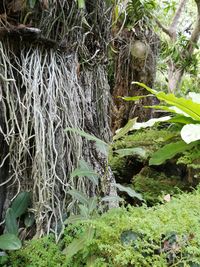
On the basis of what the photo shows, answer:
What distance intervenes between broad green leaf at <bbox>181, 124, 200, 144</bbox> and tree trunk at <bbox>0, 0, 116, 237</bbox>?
38 centimetres

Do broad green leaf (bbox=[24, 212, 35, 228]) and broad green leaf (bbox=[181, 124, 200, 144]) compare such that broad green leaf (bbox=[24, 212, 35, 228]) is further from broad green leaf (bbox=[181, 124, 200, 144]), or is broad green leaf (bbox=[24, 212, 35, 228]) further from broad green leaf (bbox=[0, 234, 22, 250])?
broad green leaf (bbox=[181, 124, 200, 144])

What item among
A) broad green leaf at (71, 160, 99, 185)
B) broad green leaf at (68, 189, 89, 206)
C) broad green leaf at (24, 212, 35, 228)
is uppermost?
broad green leaf at (71, 160, 99, 185)

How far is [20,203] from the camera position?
1118 millimetres

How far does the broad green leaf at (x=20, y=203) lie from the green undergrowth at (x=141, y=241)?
0.23 m

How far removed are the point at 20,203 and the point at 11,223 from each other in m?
0.07

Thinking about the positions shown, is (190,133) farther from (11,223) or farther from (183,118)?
(11,223)

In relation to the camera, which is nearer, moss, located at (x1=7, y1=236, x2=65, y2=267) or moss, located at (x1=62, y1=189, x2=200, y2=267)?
moss, located at (x1=62, y1=189, x2=200, y2=267)

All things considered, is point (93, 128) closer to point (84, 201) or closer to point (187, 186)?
point (84, 201)

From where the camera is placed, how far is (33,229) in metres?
1.15

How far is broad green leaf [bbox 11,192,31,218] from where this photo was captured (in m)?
1.12

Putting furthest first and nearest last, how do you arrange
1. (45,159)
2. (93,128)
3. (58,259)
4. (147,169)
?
1. (147,169)
2. (93,128)
3. (45,159)
4. (58,259)

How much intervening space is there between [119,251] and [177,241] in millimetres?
123

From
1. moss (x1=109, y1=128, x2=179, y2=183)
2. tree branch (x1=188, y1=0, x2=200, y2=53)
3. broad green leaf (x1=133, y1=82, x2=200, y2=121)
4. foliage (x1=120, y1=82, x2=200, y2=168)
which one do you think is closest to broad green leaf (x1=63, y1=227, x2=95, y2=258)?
foliage (x1=120, y1=82, x2=200, y2=168)

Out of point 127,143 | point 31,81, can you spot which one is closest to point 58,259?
point 31,81
